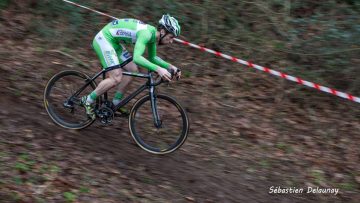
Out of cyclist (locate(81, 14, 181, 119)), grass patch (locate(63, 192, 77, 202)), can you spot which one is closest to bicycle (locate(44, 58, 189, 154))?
cyclist (locate(81, 14, 181, 119))

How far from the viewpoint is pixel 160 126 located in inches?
268

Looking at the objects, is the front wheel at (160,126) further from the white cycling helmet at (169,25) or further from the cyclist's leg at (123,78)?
the white cycling helmet at (169,25)

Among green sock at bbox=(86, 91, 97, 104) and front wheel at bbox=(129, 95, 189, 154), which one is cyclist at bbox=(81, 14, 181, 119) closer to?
green sock at bbox=(86, 91, 97, 104)

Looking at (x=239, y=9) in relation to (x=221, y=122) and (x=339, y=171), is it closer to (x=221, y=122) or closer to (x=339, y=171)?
(x=221, y=122)

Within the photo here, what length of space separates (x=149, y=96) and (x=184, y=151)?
113cm

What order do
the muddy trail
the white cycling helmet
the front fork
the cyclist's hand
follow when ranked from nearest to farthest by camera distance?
the muddy trail, the cyclist's hand, the white cycling helmet, the front fork

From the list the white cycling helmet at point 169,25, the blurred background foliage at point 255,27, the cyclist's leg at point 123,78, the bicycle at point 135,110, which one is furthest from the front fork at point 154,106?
the blurred background foliage at point 255,27

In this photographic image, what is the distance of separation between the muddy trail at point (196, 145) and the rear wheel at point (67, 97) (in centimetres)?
15

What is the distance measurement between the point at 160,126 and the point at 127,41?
1347mm

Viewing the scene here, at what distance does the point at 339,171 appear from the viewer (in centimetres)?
724

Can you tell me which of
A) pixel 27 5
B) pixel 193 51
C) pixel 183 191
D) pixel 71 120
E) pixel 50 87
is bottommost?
pixel 183 191

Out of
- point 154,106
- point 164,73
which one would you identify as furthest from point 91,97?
point 164,73

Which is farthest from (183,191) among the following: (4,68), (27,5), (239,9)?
(27,5)

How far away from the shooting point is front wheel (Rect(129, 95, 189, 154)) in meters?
6.63
